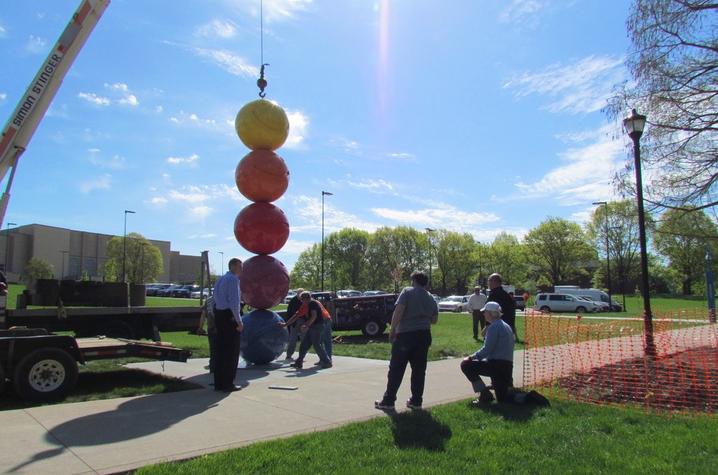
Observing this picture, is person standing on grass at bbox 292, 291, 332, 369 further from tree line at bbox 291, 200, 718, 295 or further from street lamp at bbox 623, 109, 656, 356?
tree line at bbox 291, 200, 718, 295

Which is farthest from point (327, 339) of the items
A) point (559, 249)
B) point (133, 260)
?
point (133, 260)

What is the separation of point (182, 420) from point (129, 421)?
1.84 ft

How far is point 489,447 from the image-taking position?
5.02m

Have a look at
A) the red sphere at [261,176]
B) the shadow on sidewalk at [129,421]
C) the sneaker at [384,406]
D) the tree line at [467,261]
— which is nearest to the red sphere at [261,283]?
the red sphere at [261,176]

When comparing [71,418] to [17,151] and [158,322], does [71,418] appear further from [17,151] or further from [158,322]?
[158,322]

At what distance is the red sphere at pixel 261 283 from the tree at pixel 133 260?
2863 inches

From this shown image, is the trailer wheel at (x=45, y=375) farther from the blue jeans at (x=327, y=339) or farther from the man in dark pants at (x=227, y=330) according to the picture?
the blue jeans at (x=327, y=339)

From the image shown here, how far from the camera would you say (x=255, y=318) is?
10836mm

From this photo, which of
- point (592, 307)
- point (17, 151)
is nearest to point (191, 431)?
point (17, 151)

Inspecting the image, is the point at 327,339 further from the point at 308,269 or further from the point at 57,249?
the point at 57,249

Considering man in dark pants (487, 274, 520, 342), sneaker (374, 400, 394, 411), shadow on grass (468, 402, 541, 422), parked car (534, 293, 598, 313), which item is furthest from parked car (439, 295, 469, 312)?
sneaker (374, 400, 394, 411)

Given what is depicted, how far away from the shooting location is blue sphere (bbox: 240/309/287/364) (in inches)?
422

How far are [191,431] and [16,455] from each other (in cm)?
154

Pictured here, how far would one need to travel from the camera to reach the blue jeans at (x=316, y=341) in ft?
35.4
